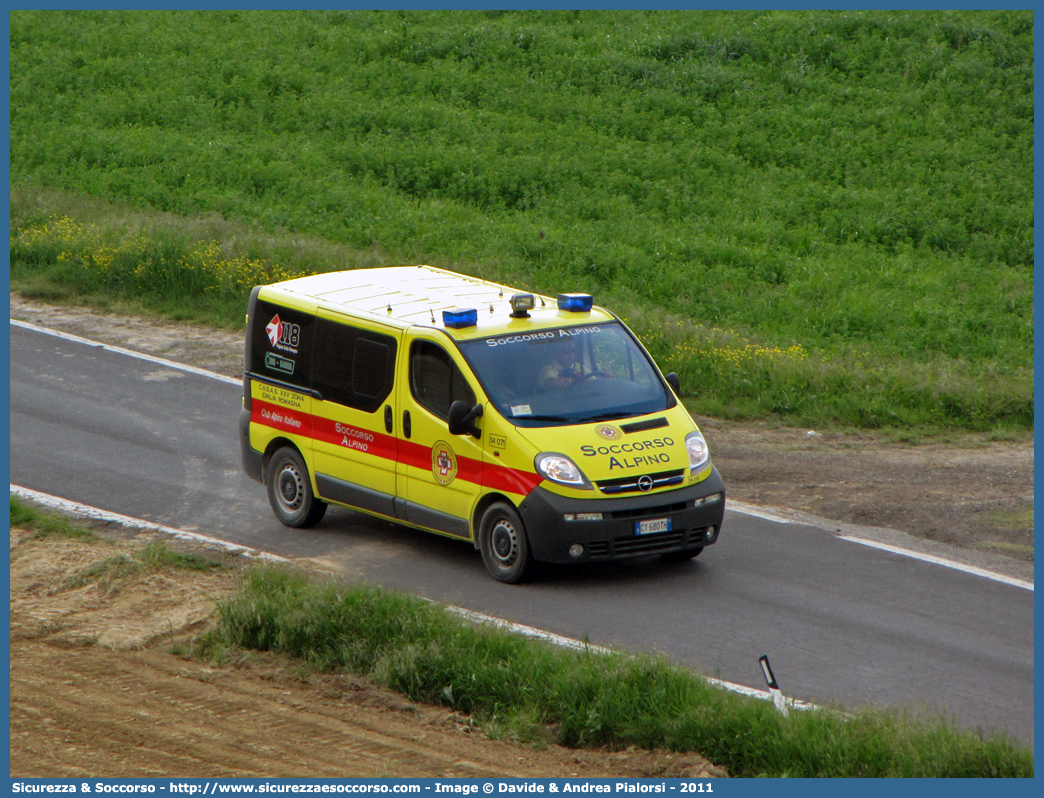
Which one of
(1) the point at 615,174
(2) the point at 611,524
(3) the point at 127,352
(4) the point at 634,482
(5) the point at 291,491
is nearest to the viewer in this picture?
(2) the point at 611,524

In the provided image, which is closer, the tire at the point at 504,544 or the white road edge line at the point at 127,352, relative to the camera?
the tire at the point at 504,544

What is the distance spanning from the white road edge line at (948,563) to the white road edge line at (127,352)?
28.3 ft

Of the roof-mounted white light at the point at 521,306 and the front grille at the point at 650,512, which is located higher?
the roof-mounted white light at the point at 521,306

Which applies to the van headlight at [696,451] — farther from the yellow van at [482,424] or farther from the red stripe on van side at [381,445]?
the red stripe on van side at [381,445]

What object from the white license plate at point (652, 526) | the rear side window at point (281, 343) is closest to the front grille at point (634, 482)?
the white license plate at point (652, 526)

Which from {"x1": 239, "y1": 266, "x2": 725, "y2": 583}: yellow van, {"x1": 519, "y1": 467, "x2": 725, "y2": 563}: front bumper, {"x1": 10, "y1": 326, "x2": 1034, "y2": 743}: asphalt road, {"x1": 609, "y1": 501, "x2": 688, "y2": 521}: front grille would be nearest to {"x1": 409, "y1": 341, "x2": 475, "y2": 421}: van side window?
{"x1": 239, "y1": 266, "x2": 725, "y2": 583}: yellow van

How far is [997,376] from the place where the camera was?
17.7 metres

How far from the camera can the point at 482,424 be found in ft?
36.4

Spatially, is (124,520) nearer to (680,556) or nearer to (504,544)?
(504,544)

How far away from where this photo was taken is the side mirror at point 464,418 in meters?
11.0

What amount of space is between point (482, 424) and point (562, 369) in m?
0.89

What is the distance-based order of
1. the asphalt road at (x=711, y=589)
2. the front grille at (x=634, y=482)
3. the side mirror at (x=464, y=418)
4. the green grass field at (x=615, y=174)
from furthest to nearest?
the green grass field at (x=615, y=174) < the side mirror at (x=464, y=418) < the front grille at (x=634, y=482) < the asphalt road at (x=711, y=589)

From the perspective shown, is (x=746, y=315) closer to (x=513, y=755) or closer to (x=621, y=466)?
(x=621, y=466)

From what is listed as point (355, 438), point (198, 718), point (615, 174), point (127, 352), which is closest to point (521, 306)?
point (355, 438)
